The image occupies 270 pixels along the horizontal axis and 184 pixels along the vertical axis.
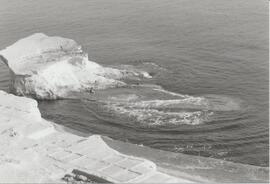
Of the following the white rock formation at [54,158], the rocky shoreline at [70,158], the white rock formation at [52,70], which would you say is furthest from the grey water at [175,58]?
the white rock formation at [54,158]

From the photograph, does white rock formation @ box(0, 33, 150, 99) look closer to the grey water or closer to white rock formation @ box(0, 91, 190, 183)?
the grey water

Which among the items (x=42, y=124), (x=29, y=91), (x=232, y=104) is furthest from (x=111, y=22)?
(x=42, y=124)

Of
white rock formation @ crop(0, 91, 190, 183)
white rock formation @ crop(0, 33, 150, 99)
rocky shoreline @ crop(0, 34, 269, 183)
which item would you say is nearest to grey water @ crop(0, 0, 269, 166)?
rocky shoreline @ crop(0, 34, 269, 183)

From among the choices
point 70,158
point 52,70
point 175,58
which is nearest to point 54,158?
point 70,158

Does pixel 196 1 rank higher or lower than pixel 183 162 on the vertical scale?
higher

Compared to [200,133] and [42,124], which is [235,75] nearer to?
[200,133]

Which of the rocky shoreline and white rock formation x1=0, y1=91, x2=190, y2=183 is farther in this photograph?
the rocky shoreline
